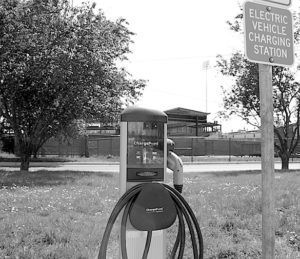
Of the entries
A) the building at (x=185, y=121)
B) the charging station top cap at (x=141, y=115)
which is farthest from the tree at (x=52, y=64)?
the building at (x=185, y=121)

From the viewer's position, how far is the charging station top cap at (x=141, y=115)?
3.26m

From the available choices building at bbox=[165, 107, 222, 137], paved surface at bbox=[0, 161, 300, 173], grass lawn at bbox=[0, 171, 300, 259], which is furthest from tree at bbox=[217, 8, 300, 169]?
building at bbox=[165, 107, 222, 137]

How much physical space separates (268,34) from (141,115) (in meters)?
1.09

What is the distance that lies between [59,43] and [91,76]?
1676mm

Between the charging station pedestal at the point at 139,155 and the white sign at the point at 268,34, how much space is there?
891 millimetres

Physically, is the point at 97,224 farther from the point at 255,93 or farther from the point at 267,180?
the point at 255,93

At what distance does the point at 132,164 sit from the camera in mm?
3260

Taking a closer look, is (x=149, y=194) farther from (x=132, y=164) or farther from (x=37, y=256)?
(x=37, y=256)

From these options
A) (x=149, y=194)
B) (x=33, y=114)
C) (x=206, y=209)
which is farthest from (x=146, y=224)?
(x=33, y=114)

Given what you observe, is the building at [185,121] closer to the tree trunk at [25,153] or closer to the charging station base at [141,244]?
the tree trunk at [25,153]

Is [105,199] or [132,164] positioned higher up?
[132,164]

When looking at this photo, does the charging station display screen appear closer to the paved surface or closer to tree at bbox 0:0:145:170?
tree at bbox 0:0:145:170

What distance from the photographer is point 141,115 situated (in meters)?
3.26

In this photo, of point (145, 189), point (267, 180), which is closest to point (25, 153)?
point (145, 189)
